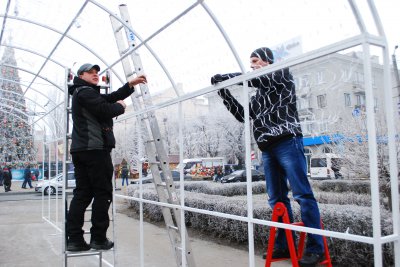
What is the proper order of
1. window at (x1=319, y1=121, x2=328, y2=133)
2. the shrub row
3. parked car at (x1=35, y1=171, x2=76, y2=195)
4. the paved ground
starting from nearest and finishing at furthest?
window at (x1=319, y1=121, x2=328, y2=133), the shrub row, the paved ground, parked car at (x1=35, y1=171, x2=76, y2=195)

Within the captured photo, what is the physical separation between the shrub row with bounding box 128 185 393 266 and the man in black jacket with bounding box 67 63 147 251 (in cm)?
254

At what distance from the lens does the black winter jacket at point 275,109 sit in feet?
8.89

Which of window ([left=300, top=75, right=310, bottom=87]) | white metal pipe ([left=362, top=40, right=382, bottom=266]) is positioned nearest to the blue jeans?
window ([left=300, top=75, right=310, bottom=87])

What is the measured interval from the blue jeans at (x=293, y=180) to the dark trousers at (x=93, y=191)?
1537 millimetres

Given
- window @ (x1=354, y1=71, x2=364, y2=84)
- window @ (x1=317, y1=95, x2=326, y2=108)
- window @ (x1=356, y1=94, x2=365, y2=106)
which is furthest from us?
window @ (x1=317, y1=95, x2=326, y2=108)

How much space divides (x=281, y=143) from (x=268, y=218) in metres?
3.70

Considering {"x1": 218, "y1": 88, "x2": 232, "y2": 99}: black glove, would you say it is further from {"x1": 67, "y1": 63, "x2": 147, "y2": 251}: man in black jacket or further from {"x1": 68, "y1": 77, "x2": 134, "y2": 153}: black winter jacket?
{"x1": 68, "y1": 77, "x2": 134, "y2": 153}: black winter jacket

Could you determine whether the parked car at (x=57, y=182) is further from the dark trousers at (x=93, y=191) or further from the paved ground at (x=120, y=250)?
the dark trousers at (x=93, y=191)

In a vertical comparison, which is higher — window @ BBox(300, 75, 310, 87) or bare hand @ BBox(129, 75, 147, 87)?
bare hand @ BBox(129, 75, 147, 87)

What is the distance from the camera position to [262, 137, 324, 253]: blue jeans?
2.62 metres

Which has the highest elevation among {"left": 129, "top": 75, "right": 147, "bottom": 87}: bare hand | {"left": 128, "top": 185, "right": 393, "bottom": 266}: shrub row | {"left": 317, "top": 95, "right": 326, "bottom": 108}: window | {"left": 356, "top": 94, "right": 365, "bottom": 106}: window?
{"left": 129, "top": 75, "right": 147, "bottom": 87}: bare hand

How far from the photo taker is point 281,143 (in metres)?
2.80

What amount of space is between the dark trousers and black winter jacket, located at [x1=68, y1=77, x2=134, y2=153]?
9 centimetres

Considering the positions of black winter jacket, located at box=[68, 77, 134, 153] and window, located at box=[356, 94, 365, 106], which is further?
black winter jacket, located at box=[68, 77, 134, 153]
